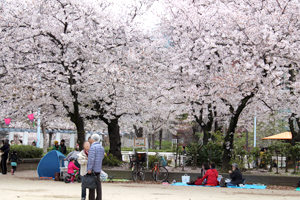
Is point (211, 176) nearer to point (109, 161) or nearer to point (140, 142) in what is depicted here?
point (140, 142)

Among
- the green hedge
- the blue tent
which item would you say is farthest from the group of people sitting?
the green hedge

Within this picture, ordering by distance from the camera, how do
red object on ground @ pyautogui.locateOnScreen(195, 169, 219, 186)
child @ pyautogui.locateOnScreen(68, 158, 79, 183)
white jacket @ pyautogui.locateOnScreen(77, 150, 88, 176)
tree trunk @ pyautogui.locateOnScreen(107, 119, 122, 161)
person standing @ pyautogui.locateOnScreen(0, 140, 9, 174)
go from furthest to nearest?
tree trunk @ pyautogui.locateOnScreen(107, 119, 122, 161) → person standing @ pyautogui.locateOnScreen(0, 140, 9, 174) → child @ pyautogui.locateOnScreen(68, 158, 79, 183) → red object on ground @ pyautogui.locateOnScreen(195, 169, 219, 186) → white jacket @ pyautogui.locateOnScreen(77, 150, 88, 176)

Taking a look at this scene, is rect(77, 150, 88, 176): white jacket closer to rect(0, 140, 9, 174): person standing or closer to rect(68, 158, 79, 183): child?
rect(68, 158, 79, 183): child

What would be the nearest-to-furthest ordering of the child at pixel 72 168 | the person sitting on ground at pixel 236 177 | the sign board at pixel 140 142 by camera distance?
the person sitting on ground at pixel 236 177 → the child at pixel 72 168 → the sign board at pixel 140 142

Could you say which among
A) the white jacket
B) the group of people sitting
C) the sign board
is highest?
the sign board

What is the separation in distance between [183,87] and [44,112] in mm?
7879

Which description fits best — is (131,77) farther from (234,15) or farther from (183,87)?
(234,15)

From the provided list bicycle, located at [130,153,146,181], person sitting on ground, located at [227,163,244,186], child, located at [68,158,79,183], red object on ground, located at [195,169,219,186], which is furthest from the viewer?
bicycle, located at [130,153,146,181]

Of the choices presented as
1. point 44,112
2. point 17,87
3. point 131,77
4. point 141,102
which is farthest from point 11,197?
point 44,112

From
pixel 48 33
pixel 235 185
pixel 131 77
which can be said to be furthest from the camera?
pixel 131 77

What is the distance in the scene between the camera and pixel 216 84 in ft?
54.9

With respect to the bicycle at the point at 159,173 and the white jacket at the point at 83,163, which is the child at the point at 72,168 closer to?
the bicycle at the point at 159,173

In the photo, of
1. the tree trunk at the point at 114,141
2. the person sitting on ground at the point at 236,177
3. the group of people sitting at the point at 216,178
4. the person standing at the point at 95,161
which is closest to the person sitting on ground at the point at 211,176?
the group of people sitting at the point at 216,178

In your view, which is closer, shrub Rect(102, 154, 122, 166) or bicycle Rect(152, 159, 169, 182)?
bicycle Rect(152, 159, 169, 182)
